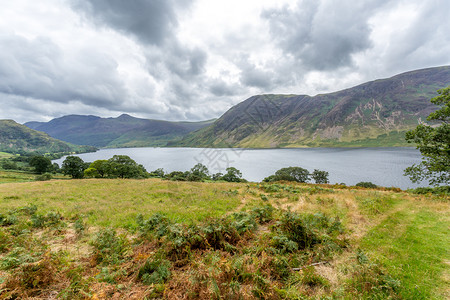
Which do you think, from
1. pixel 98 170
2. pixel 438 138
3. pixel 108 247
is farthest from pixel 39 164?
pixel 438 138

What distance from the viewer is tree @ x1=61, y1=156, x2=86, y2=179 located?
59.1m

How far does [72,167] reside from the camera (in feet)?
196

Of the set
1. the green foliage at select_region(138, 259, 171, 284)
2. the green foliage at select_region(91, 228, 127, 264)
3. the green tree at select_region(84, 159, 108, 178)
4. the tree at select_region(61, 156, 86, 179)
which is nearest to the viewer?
the green foliage at select_region(138, 259, 171, 284)

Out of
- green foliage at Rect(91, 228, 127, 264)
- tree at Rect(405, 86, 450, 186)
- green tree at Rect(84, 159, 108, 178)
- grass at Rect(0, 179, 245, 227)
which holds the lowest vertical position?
green tree at Rect(84, 159, 108, 178)

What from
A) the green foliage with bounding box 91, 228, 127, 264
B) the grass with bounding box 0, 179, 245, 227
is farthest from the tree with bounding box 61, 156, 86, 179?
the green foliage with bounding box 91, 228, 127, 264

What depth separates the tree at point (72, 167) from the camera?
194ft

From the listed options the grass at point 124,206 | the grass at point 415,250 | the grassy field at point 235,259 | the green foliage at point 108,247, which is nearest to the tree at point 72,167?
the grass at point 124,206

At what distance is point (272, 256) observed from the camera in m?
5.54

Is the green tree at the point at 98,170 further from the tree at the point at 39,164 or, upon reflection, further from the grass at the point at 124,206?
the grass at the point at 124,206

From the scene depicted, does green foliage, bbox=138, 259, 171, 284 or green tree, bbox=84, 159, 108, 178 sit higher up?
green foliage, bbox=138, 259, 171, 284

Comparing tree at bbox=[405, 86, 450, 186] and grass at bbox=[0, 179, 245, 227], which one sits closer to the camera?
grass at bbox=[0, 179, 245, 227]

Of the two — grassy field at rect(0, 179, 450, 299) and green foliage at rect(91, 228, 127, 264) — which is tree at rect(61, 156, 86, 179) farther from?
green foliage at rect(91, 228, 127, 264)

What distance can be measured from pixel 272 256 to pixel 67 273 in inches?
245

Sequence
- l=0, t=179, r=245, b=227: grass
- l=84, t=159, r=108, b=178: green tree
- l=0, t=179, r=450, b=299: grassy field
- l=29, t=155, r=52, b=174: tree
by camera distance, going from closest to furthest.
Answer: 1. l=0, t=179, r=450, b=299: grassy field
2. l=0, t=179, r=245, b=227: grass
3. l=84, t=159, r=108, b=178: green tree
4. l=29, t=155, r=52, b=174: tree
